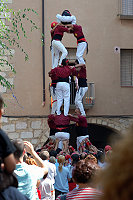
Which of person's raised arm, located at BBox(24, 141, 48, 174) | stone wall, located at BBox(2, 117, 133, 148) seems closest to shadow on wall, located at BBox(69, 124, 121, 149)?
stone wall, located at BBox(2, 117, 133, 148)

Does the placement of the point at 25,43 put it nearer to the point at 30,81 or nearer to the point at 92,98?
the point at 30,81

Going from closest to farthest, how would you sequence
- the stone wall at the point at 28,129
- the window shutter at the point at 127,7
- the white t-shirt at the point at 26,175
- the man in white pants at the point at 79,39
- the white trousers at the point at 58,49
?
the white t-shirt at the point at 26,175, the white trousers at the point at 58,49, the man in white pants at the point at 79,39, the stone wall at the point at 28,129, the window shutter at the point at 127,7

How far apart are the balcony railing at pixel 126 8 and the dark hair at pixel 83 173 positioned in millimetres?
12502

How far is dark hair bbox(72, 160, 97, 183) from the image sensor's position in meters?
2.52

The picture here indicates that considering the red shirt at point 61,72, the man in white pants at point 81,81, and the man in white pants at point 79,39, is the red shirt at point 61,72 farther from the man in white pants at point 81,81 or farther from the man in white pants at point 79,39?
the man in white pants at point 79,39

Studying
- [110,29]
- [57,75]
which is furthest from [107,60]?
[57,75]

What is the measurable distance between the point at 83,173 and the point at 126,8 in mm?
12936

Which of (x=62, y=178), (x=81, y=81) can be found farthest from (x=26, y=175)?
(x=81, y=81)

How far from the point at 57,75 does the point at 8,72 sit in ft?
16.7

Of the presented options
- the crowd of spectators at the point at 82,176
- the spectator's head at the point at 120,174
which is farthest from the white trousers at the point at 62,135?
the spectator's head at the point at 120,174

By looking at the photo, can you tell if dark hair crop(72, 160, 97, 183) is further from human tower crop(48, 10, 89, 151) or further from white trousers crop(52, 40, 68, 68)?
white trousers crop(52, 40, 68, 68)

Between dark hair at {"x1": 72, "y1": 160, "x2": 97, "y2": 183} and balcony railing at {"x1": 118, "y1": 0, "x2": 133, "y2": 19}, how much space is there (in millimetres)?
12502

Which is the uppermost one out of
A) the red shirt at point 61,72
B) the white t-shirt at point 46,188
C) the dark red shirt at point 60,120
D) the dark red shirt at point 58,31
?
the dark red shirt at point 58,31

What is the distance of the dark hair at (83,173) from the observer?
99.3 inches
